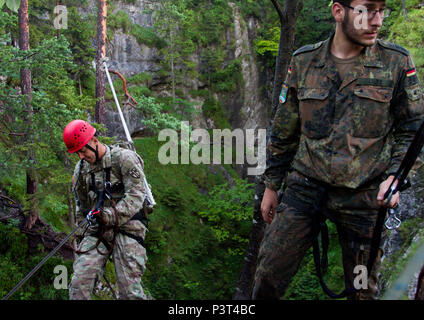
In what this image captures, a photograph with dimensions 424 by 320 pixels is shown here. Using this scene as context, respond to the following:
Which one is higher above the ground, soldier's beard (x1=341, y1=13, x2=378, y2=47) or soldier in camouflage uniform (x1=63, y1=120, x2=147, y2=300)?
soldier's beard (x1=341, y1=13, x2=378, y2=47)

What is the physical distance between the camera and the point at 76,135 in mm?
4059

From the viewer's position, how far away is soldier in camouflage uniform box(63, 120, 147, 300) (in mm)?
4070

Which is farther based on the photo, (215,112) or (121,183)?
(215,112)

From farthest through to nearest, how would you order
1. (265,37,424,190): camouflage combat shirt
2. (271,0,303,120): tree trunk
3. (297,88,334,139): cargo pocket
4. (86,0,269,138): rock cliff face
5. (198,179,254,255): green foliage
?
(86,0,269,138): rock cliff face → (198,179,254,255): green foliage → (271,0,303,120): tree trunk → (297,88,334,139): cargo pocket → (265,37,424,190): camouflage combat shirt

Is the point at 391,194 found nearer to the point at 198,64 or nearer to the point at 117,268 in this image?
the point at 117,268

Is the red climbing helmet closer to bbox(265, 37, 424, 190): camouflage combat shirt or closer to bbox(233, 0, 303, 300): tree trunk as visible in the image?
bbox(265, 37, 424, 190): camouflage combat shirt

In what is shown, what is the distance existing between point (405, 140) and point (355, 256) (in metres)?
0.89

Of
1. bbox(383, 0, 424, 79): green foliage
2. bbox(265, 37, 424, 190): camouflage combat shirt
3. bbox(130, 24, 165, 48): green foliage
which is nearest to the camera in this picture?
bbox(265, 37, 424, 190): camouflage combat shirt

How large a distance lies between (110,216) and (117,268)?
24.0 inches

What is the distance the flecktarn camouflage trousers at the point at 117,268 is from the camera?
4059 mm

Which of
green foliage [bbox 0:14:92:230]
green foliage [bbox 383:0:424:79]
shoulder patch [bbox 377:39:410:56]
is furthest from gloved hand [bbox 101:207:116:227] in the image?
green foliage [bbox 383:0:424:79]

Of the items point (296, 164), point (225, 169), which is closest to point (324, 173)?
point (296, 164)

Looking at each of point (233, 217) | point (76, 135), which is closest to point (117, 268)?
point (76, 135)

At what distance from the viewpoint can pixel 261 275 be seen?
2.95 meters
